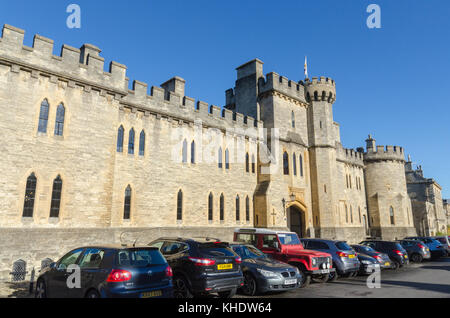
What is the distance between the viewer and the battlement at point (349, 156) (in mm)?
32531

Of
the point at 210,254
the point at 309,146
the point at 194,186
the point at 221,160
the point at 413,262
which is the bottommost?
the point at 413,262

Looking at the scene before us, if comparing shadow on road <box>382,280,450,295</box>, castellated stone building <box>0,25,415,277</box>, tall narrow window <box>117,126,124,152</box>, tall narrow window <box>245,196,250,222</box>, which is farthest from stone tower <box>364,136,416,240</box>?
tall narrow window <box>117,126,124,152</box>

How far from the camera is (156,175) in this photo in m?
17.4

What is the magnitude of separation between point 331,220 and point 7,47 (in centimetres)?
2404

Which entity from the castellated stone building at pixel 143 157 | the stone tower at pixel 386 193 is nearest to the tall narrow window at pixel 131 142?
the castellated stone building at pixel 143 157

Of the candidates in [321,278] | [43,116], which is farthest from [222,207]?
[43,116]

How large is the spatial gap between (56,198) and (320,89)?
22.9 metres

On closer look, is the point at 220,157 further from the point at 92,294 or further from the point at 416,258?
the point at 92,294

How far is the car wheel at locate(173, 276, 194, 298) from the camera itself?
794 centimetres

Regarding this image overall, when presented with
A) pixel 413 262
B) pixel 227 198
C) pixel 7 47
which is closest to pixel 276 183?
pixel 227 198

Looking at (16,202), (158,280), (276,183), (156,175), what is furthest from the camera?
(276,183)

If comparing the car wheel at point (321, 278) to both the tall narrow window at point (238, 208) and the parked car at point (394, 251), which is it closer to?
the parked car at point (394, 251)

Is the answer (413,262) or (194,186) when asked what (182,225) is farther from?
(413,262)

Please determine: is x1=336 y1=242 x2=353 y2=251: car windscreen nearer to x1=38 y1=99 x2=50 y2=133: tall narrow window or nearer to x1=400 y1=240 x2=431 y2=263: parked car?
x1=400 y1=240 x2=431 y2=263: parked car
